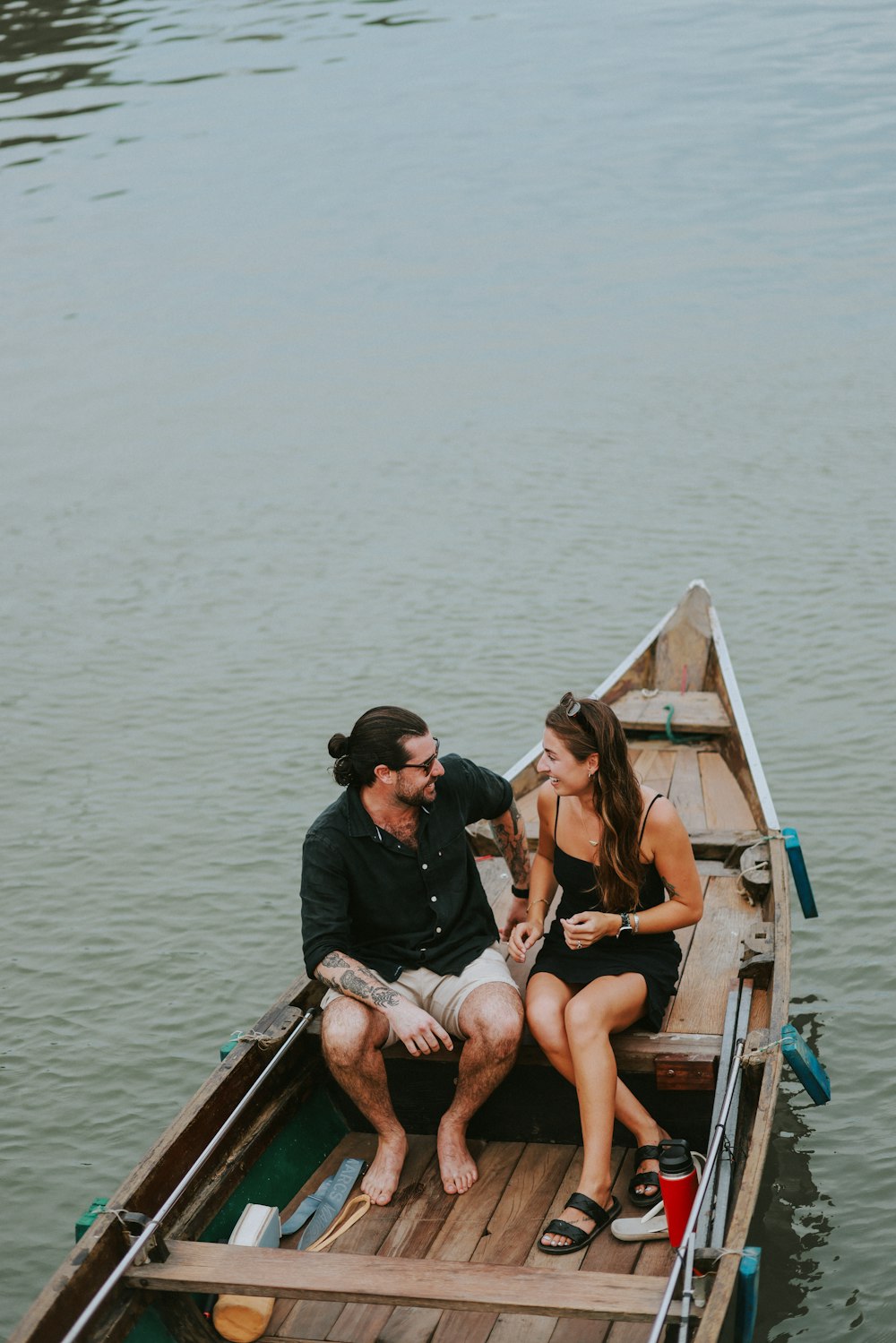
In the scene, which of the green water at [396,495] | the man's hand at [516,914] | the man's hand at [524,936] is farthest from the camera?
the green water at [396,495]

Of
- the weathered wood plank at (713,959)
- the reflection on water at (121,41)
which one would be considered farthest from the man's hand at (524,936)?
the reflection on water at (121,41)

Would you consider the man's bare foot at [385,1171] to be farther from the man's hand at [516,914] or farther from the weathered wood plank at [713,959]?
the weathered wood plank at [713,959]

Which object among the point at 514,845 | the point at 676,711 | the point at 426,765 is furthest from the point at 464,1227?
the point at 676,711

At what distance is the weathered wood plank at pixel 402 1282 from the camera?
157 inches

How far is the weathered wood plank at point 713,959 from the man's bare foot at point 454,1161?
2.78ft

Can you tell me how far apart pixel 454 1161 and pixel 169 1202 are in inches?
43.7

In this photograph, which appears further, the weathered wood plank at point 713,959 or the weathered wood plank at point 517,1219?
the weathered wood plank at point 713,959

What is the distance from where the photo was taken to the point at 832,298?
18547mm

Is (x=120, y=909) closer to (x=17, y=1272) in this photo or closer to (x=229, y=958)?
(x=229, y=958)

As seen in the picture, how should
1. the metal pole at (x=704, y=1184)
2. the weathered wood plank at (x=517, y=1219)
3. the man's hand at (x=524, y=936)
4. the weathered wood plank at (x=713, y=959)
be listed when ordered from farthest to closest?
the weathered wood plank at (x=713, y=959) → the man's hand at (x=524, y=936) → the weathered wood plank at (x=517, y=1219) → the metal pole at (x=704, y=1184)

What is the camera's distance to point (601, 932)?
497 centimetres

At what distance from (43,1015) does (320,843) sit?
10.8ft

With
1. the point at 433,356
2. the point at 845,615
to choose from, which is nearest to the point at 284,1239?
the point at 845,615

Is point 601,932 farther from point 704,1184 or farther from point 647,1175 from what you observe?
point 704,1184
